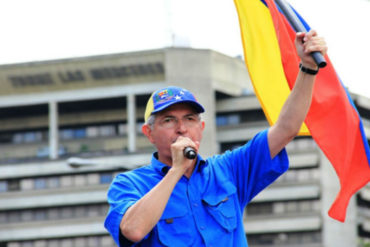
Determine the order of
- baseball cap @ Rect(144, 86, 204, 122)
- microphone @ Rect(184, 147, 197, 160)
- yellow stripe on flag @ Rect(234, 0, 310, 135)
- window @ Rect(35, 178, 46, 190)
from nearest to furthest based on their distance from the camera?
microphone @ Rect(184, 147, 197, 160) < baseball cap @ Rect(144, 86, 204, 122) < yellow stripe on flag @ Rect(234, 0, 310, 135) < window @ Rect(35, 178, 46, 190)

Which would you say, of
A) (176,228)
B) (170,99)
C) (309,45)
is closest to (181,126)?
(170,99)

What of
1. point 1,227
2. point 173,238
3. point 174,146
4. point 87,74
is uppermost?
point 87,74

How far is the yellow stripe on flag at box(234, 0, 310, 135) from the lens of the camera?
6863 mm

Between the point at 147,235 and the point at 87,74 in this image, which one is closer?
the point at 147,235

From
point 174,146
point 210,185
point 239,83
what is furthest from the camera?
point 239,83

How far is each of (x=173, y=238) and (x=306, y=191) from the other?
81539 mm

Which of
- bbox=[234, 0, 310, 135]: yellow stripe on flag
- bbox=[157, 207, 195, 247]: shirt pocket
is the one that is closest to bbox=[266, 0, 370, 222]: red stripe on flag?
bbox=[234, 0, 310, 135]: yellow stripe on flag

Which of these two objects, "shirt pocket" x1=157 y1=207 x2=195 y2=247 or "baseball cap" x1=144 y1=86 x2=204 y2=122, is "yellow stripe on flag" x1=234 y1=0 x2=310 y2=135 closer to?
"baseball cap" x1=144 y1=86 x2=204 y2=122

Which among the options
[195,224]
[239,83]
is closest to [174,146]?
[195,224]

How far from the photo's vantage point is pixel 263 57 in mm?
7102

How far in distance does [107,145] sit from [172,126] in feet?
282

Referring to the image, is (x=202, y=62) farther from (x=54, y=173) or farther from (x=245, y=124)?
(x=54, y=173)

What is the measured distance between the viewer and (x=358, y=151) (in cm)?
666

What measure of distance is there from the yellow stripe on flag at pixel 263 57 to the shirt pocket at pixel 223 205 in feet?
3.02
